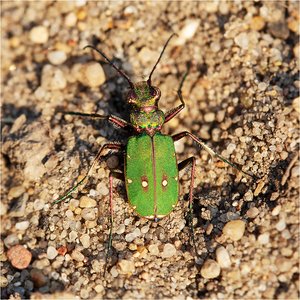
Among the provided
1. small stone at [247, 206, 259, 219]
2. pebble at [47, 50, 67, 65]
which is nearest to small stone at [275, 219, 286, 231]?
small stone at [247, 206, 259, 219]

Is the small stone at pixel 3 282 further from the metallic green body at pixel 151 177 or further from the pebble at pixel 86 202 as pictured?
the metallic green body at pixel 151 177

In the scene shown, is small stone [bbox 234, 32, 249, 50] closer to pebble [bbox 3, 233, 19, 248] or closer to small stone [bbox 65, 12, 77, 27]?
small stone [bbox 65, 12, 77, 27]

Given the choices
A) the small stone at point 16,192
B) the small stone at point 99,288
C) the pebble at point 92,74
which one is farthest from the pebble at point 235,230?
the pebble at point 92,74

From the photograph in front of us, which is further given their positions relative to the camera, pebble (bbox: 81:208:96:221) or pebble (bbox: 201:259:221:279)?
pebble (bbox: 81:208:96:221)

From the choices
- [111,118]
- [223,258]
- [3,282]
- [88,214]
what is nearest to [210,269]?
[223,258]

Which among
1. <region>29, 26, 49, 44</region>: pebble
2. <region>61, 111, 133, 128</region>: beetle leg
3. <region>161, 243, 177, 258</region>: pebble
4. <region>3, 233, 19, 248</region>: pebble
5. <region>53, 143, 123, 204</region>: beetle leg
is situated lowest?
<region>161, 243, 177, 258</region>: pebble

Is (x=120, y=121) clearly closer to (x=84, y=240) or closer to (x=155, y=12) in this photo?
(x=84, y=240)

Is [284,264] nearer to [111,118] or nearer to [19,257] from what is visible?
[111,118]

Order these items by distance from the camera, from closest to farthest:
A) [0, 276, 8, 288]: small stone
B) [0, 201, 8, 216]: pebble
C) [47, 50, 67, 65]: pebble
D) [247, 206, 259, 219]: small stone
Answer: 1. [247, 206, 259, 219]: small stone
2. [0, 276, 8, 288]: small stone
3. [0, 201, 8, 216]: pebble
4. [47, 50, 67, 65]: pebble
